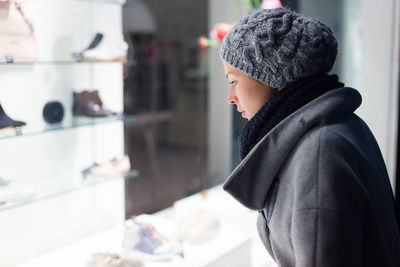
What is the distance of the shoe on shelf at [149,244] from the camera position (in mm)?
2566

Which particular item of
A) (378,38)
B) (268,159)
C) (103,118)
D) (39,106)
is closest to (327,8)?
(378,38)

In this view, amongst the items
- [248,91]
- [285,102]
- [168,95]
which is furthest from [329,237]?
[168,95]

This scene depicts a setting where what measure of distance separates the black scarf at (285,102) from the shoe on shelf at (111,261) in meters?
1.23

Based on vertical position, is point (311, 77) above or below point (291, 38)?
below

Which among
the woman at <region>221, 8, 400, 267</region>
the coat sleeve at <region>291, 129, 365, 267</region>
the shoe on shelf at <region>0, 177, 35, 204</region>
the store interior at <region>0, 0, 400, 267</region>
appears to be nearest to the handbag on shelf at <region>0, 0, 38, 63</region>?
the store interior at <region>0, 0, 400, 267</region>

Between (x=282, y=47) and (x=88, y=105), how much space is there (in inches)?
70.5

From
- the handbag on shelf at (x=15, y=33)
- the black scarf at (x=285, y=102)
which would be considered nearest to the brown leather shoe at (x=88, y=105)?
the handbag on shelf at (x=15, y=33)

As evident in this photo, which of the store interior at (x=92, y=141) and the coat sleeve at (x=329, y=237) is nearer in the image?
the coat sleeve at (x=329, y=237)

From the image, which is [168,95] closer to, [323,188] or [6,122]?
[6,122]

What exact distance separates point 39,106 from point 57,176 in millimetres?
483

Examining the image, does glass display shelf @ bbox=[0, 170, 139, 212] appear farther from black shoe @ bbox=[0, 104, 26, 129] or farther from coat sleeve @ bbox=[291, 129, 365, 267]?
coat sleeve @ bbox=[291, 129, 365, 267]

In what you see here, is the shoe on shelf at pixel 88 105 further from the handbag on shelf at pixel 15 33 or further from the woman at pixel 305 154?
the woman at pixel 305 154

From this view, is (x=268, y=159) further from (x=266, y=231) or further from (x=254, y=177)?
(x=266, y=231)

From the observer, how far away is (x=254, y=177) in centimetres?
151
